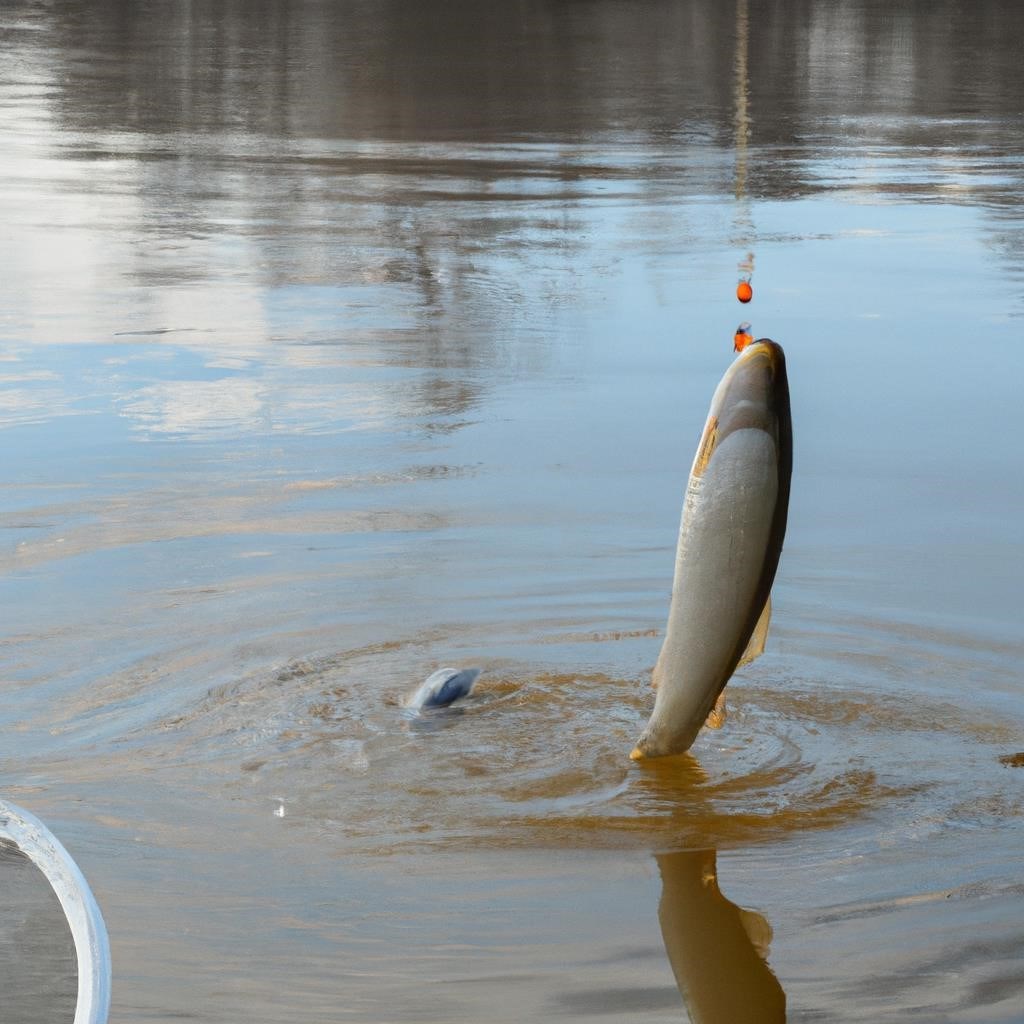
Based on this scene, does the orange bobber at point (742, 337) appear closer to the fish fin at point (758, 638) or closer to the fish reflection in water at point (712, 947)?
the fish fin at point (758, 638)

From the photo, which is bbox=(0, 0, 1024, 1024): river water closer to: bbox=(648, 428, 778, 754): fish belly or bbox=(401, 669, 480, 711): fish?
bbox=(401, 669, 480, 711): fish

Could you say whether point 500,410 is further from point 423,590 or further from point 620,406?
point 423,590

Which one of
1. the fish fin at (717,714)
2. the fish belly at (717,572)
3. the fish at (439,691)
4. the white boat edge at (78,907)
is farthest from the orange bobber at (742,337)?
the fish at (439,691)

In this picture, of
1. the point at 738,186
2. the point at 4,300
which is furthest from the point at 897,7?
the point at 4,300

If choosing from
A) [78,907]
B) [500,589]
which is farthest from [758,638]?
[500,589]

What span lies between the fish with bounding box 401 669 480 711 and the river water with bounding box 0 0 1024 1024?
0.06 meters

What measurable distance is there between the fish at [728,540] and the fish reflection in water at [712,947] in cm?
46

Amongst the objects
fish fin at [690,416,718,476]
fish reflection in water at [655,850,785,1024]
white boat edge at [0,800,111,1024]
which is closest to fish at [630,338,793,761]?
fish fin at [690,416,718,476]

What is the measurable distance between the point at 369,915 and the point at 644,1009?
0.74 m

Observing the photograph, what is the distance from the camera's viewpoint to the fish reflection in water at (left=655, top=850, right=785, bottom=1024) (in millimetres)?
4230

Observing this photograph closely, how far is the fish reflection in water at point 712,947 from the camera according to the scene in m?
4.23

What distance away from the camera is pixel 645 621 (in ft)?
21.8

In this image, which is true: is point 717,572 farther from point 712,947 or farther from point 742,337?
point 712,947

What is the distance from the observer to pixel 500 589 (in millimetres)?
6902
